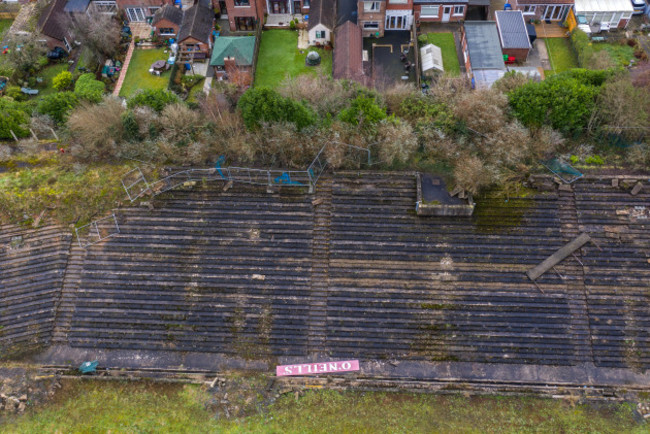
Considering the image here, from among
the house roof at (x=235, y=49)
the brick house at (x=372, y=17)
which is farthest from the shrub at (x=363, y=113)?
the brick house at (x=372, y=17)

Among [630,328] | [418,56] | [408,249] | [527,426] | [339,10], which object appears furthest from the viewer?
[339,10]

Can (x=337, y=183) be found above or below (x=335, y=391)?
above

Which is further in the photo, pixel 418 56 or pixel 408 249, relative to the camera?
pixel 418 56

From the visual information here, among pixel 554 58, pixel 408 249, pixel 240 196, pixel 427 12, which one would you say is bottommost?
pixel 408 249

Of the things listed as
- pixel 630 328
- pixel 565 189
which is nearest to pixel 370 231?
pixel 565 189

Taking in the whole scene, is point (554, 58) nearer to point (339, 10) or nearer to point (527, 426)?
point (339, 10)

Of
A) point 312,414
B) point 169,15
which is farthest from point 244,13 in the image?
point 312,414

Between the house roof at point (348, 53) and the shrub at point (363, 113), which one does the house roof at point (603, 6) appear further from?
the shrub at point (363, 113)

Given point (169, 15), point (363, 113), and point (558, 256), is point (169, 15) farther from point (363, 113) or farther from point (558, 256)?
point (558, 256)
